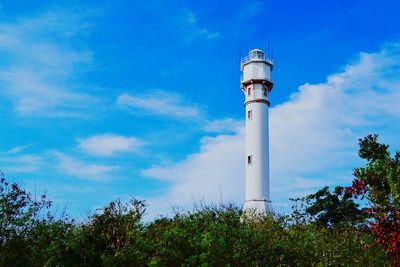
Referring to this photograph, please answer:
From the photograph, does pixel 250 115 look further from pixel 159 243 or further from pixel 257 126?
pixel 159 243

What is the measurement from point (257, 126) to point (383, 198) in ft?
69.1

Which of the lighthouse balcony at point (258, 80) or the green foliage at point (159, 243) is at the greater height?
the lighthouse balcony at point (258, 80)

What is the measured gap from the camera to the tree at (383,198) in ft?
31.0

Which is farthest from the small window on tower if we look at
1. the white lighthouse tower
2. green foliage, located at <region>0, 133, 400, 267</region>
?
green foliage, located at <region>0, 133, 400, 267</region>

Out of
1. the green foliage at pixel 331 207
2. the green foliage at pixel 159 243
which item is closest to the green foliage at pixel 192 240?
the green foliage at pixel 159 243

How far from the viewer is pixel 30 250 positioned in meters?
9.48

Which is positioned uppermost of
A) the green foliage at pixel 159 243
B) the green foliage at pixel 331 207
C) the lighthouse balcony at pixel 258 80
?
the lighthouse balcony at pixel 258 80

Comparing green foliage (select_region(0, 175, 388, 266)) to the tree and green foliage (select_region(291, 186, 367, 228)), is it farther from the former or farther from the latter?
green foliage (select_region(291, 186, 367, 228))

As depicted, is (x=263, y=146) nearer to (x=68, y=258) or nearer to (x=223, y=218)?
(x=223, y=218)

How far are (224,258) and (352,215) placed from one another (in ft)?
62.1

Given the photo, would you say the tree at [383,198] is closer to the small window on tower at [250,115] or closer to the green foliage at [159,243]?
the green foliage at [159,243]

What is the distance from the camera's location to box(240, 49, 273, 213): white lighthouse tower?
2961 cm

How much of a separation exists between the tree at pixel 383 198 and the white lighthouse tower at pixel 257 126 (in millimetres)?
17896

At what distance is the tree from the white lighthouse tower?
58.7 feet
